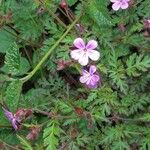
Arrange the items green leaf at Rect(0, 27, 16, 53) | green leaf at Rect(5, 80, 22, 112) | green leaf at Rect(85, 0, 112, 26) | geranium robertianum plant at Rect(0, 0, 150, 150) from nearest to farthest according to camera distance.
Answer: green leaf at Rect(5, 80, 22, 112) < geranium robertianum plant at Rect(0, 0, 150, 150) < green leaf at Rect(85, 0, 112, 26) < green leaf at Rect(0, 27, 16, 53)

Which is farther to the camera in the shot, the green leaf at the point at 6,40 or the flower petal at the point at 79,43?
the green leaf at the point at 6,40

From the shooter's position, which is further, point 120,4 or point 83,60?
point 120,4

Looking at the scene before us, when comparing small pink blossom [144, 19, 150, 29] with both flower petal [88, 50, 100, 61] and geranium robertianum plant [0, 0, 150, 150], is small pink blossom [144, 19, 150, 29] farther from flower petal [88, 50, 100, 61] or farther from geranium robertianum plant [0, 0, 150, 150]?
flower petal [88, 50, 100, 61]

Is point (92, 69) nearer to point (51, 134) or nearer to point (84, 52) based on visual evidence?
point (84, 52)

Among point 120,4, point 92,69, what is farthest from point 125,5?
point 92,69

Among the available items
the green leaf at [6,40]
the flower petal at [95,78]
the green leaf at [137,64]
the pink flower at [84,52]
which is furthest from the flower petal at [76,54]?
the green leaf at [6,40]

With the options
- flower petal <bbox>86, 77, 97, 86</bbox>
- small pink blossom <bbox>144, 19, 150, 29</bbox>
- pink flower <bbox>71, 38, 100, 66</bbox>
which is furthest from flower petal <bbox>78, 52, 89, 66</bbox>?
small pink blossom <bbox>144, 19, 150, 29</bbox>

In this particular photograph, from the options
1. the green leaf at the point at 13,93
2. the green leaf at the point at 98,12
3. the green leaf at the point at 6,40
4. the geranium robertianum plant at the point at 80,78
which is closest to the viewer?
the green leaf at the point at 13,93

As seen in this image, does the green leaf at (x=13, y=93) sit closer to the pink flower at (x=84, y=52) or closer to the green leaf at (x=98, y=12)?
the pink flower at (x=84, y=52)
